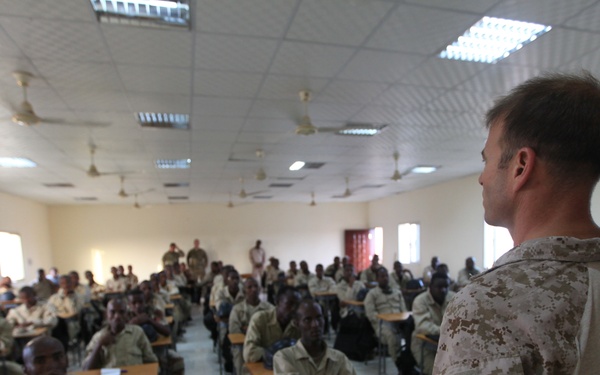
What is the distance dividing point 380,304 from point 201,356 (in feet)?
9.86

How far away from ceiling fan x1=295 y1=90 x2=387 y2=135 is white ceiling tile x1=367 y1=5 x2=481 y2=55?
37.8 inches

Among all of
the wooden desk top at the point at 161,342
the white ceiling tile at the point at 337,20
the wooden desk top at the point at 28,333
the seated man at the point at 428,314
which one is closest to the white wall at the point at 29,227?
the wooden desk top at the point at 28,333

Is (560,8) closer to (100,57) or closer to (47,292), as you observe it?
(100,57)

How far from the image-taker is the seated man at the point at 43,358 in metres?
2.22

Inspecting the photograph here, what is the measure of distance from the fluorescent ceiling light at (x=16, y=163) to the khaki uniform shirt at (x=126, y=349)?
4390 mm

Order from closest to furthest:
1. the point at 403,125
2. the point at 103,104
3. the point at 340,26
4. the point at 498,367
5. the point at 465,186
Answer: the point at 498,367, the point at 340,26, the point at 103,104, the point at 403,125, the point at 465,186

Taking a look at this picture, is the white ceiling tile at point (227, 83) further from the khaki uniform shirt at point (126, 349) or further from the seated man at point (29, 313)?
the seated man at point (29, 313)

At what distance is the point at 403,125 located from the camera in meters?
4.49

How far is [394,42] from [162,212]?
12.5 m

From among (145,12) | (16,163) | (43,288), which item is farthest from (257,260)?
(145,12)

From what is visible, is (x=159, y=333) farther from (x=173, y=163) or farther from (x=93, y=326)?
(x=173, y=163)

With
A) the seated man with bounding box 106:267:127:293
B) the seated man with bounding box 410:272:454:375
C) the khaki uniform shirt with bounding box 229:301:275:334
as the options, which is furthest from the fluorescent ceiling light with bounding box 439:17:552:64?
the seated man with bounding box 106:267:127:293

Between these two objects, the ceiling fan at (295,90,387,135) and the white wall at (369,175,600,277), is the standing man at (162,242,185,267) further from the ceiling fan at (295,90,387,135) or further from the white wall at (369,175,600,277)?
the ceiling fan at (295,90,387,135)

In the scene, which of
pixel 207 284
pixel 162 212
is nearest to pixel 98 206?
pixel 162 212
